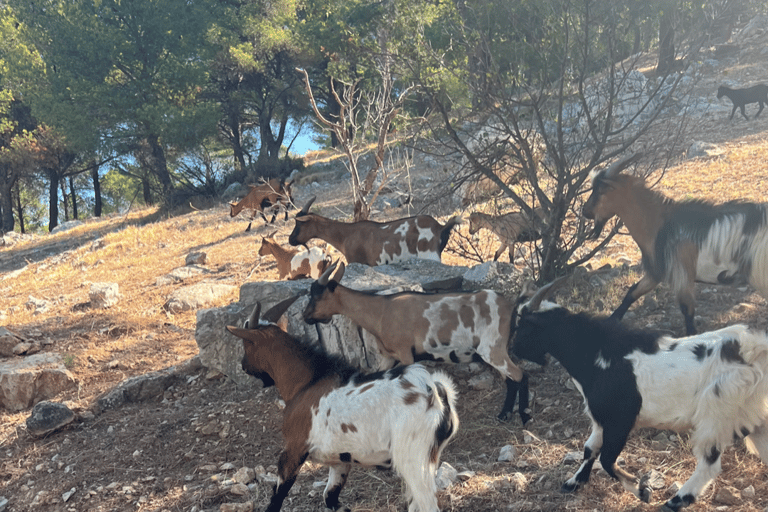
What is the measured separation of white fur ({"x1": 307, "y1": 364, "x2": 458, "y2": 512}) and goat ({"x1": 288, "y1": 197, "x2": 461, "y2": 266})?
4539mm

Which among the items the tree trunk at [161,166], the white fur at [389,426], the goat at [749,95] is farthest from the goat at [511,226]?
the tree trunk at [161,166]

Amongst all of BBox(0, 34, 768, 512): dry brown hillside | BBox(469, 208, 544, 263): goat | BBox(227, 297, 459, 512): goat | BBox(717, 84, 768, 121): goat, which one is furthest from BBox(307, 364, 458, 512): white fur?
BBox(717, 84, 768, 121): goat

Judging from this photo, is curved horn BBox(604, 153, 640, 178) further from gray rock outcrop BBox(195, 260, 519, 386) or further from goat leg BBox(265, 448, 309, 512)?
goat leg BBox(265, 448, 309, 512)

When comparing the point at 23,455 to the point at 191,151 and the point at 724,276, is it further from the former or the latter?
the point at 191,151

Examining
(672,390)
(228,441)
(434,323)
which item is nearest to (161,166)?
(228,441)

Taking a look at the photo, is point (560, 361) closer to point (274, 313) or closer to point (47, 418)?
point (274, 313)

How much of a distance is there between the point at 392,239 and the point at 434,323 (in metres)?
3.23

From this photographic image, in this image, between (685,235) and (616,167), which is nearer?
(685,235)

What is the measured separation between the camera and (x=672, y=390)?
11.9ft

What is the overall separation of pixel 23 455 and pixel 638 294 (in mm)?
6188

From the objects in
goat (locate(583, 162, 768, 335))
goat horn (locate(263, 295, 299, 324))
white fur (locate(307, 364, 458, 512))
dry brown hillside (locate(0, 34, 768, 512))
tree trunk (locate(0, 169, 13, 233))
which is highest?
tree trunk (locate(0, 169, 13, 233))

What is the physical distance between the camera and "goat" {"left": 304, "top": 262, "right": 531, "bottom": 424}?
5258 mm

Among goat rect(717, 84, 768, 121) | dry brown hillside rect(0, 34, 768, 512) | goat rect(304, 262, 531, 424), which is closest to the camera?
dry brown hillside rect(0, 34, 768, 512)

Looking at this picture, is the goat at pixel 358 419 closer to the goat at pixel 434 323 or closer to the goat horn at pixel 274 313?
the goat horn at pixel 274 313
